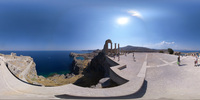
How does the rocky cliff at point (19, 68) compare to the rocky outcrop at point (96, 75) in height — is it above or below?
above

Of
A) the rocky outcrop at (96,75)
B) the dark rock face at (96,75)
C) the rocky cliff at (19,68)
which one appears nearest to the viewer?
the rocky cliff at (19,68)

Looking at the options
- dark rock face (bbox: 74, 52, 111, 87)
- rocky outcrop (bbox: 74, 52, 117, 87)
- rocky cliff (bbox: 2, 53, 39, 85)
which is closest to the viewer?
rocky cliff (bbox: 2, 53, 39, 85)

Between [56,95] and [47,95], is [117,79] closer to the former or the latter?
[56,95]

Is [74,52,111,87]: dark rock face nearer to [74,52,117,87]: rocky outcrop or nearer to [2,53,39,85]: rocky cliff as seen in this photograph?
[74,52,117,87]: rocky outcrop

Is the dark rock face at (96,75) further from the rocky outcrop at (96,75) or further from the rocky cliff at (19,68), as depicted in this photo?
the rocky cliff at (19,68)

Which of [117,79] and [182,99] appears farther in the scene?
[117,79]

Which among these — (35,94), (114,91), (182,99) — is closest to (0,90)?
(35,94)

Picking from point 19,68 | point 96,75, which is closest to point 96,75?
point 96,75

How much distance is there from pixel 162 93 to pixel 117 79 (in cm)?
247

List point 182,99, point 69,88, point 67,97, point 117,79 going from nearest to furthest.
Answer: point 182,99, point 67,97, point 69,88, point 117,79

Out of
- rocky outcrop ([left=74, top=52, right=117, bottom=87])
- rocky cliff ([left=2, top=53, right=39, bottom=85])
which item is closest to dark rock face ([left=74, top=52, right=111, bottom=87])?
rocky outcrop ([left=74, top=52, right=117, bottom=87])

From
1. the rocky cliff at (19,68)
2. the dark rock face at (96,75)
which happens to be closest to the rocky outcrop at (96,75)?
the dark rock face at (96,75)

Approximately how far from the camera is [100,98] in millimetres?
3307

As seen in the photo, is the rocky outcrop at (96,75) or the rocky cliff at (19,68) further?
the rocky outcrop at (96,75)
